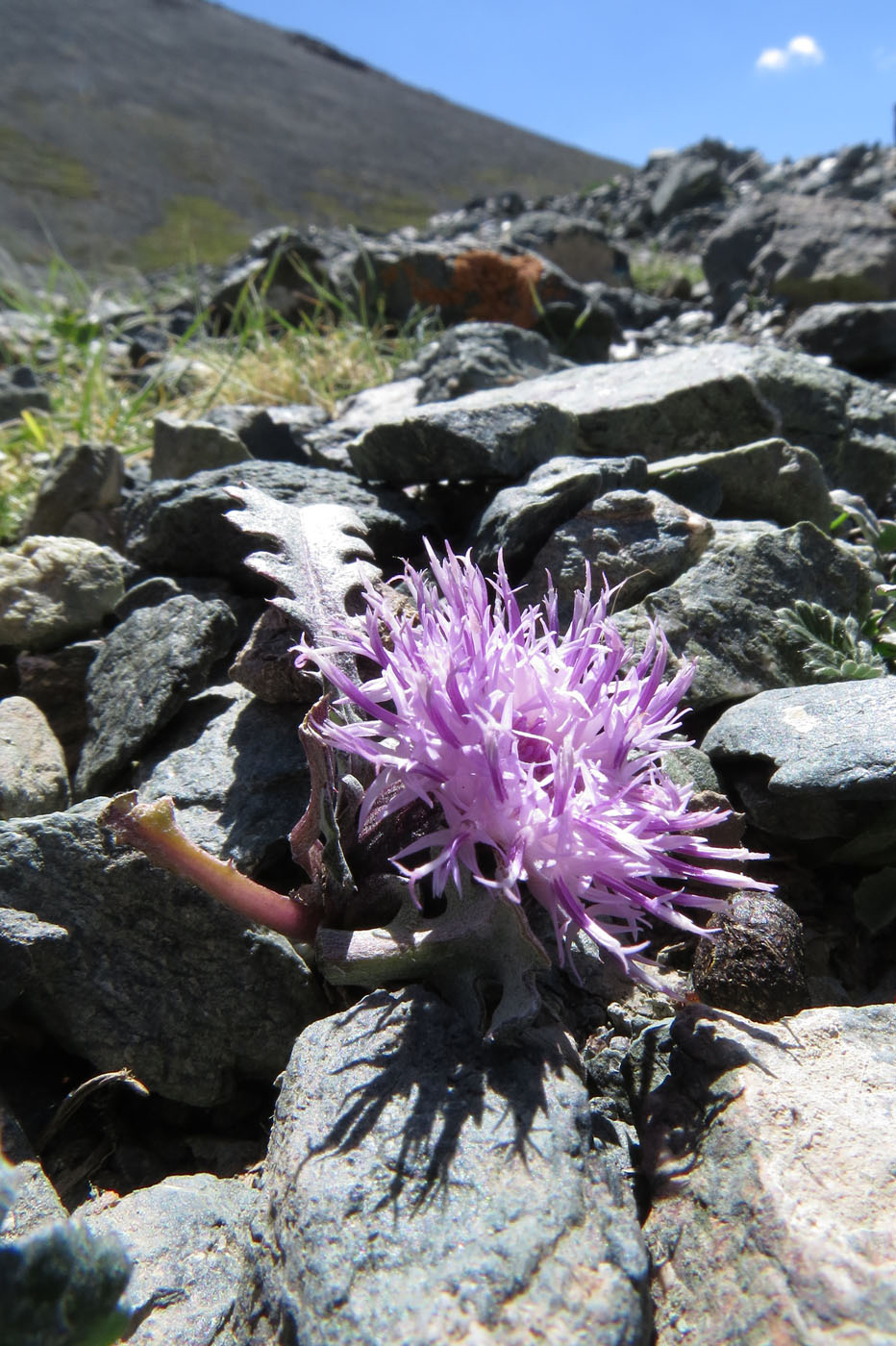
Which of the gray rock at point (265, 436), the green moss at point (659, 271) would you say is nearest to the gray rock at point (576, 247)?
the green moss at point (659, 271)

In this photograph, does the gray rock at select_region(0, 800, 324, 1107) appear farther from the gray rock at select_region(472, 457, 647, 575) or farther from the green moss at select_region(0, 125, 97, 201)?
the green moss at select_region(0, 125, 97, 201)

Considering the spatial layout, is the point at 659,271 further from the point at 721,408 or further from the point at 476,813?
the point at 476,813

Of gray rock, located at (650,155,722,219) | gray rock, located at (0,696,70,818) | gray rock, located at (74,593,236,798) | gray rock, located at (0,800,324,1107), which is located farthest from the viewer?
gray rock, located at (650,155,722,219)

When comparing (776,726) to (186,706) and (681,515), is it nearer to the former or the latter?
(681,515)

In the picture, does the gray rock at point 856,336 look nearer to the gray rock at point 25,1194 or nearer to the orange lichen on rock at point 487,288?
the orange lichen on rock at point 487,288

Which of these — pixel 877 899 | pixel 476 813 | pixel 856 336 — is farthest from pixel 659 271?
pixel 476 813

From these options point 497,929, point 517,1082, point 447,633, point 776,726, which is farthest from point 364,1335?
point 776,726

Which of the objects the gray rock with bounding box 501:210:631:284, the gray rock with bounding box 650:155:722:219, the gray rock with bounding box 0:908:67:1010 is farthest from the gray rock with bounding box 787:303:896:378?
the gray rock with bounding box 650:155:722:219
